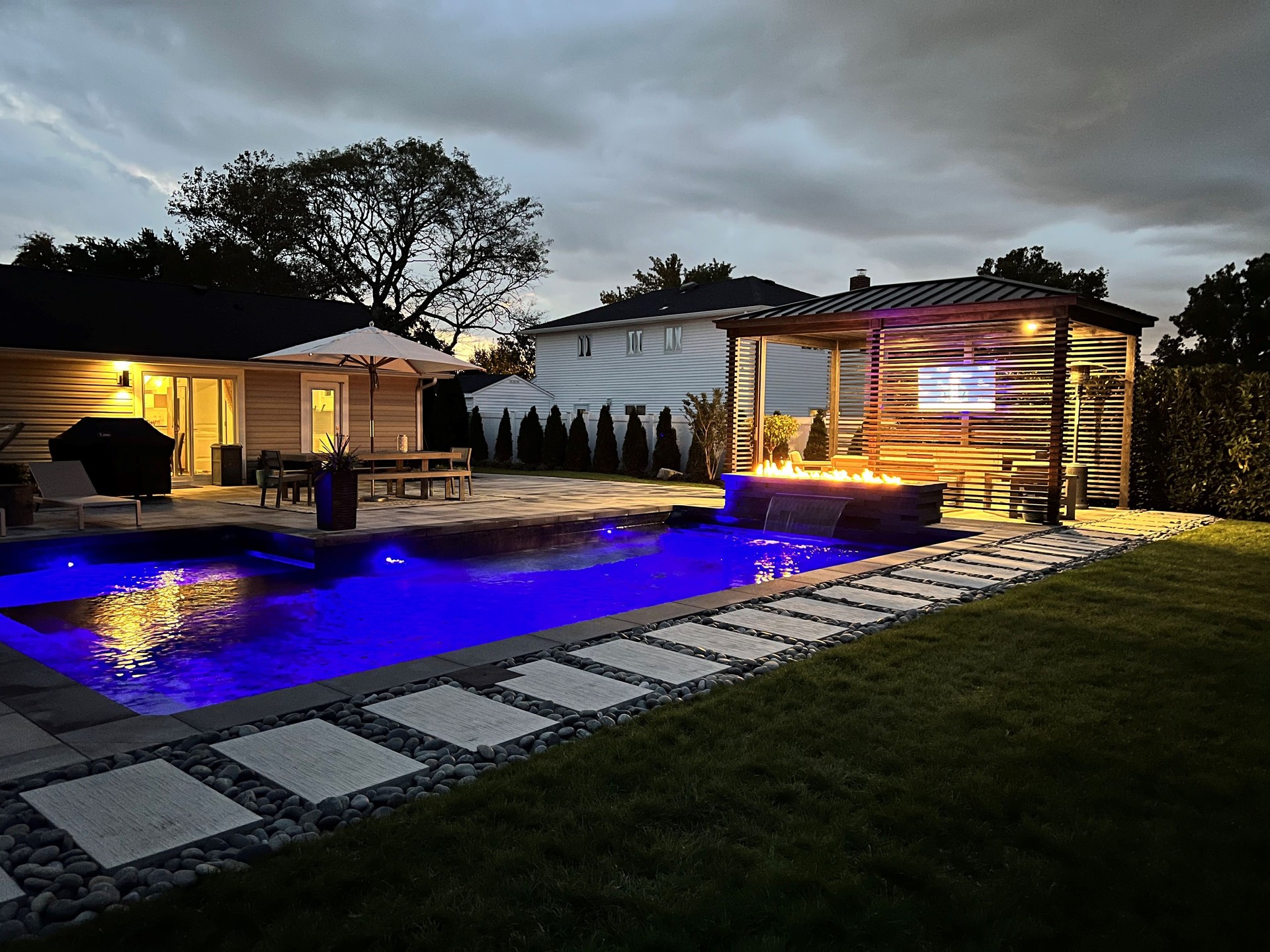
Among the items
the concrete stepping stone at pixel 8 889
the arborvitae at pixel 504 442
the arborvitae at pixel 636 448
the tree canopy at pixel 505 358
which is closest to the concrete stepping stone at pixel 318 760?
the concrete stepping stone at pixel 8 889

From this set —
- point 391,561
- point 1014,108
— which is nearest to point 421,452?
point 391,561

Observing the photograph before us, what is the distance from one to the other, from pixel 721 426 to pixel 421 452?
26.0 ft

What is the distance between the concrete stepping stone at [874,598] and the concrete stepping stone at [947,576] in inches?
26.1

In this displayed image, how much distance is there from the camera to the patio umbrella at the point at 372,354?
11.2m

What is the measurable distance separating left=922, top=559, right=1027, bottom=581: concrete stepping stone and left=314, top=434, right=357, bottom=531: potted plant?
579 centimetres

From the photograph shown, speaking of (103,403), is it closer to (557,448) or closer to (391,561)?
(391,561)

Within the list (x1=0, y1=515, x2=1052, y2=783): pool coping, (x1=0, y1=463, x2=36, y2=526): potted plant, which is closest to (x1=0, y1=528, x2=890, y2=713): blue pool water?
(x1=0, y1=515, x2=1052, y2=783): pool coping

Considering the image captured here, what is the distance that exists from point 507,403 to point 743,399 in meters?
13.5

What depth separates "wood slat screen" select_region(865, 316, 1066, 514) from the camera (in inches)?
422

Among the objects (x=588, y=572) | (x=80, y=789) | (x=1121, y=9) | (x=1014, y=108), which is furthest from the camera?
(x=1014, y=108)

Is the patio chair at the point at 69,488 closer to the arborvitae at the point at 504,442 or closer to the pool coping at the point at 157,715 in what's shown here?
the pool coping at the point at 157,715

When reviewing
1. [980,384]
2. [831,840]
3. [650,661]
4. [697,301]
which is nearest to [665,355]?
[697,301]

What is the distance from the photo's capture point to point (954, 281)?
1223 centimetres

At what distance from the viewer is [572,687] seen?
3801 mm
